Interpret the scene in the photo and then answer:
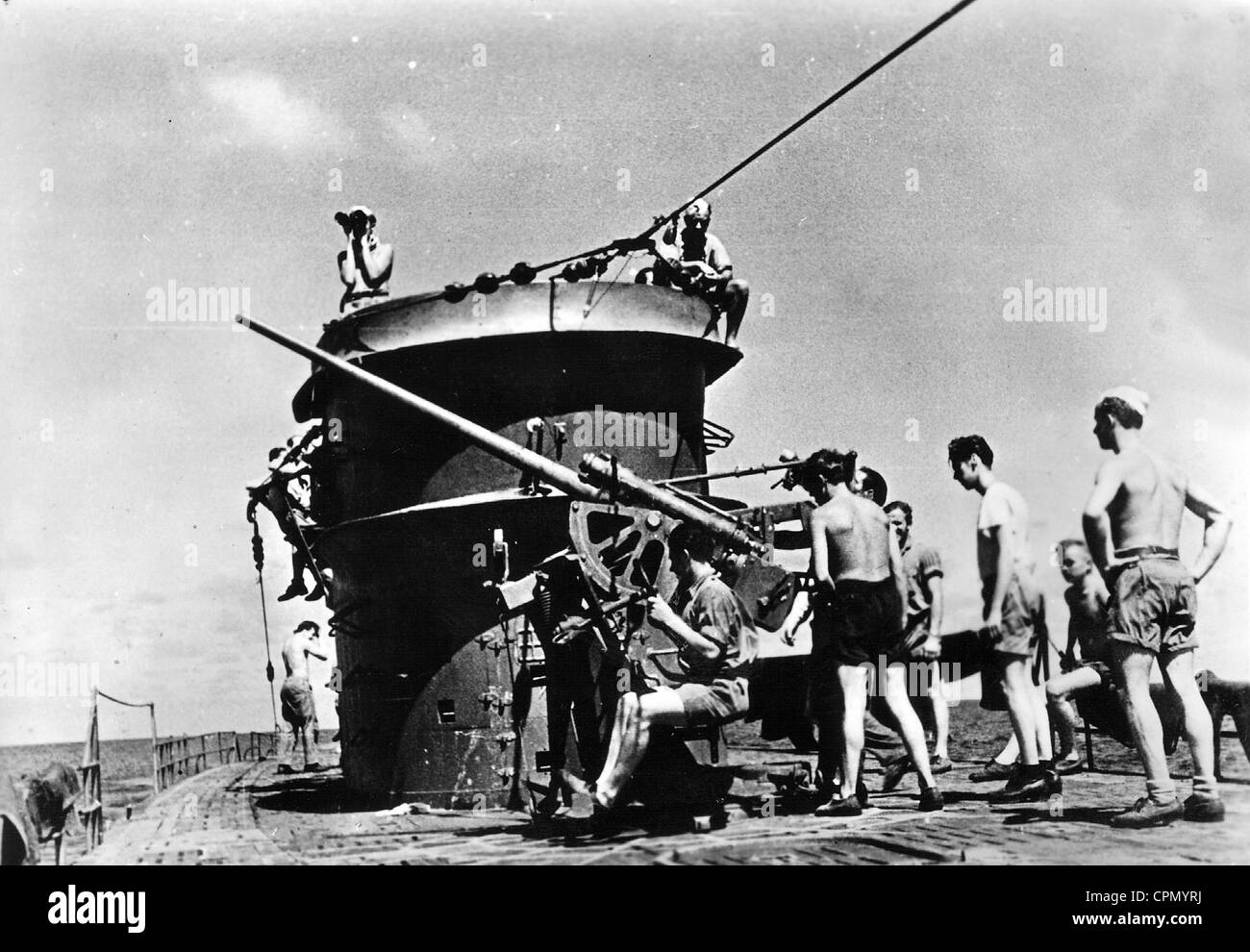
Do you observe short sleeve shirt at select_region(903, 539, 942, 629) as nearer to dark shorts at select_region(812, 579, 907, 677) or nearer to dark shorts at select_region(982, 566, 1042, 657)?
dark shorts at select_region(812, 579, 907, 677)

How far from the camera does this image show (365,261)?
1154cm

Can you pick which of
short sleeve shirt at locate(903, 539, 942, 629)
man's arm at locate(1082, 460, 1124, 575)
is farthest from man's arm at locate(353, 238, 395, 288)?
man's arm at locate(1082, 460, 1124, 575)

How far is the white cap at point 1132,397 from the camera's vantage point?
7734 mm

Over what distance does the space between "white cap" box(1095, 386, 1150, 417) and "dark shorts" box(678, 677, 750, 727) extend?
2762mm

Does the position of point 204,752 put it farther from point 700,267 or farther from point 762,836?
point 762,836

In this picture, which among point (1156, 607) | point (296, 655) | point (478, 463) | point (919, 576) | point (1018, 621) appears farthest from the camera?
point (296, 655)

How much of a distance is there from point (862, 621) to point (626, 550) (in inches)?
65.3

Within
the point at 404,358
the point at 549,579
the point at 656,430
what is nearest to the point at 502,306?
the point at 404,358

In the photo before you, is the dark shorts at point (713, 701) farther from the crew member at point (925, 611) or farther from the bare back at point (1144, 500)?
the bare back at point (1144, 500)

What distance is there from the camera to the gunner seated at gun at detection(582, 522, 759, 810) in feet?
25.7

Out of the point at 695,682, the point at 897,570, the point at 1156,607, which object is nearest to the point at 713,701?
the point at 695,682

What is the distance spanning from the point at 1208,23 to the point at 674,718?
5.89m

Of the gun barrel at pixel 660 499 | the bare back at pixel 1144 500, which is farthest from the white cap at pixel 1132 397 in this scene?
the gun barrel at pixel 660 499
